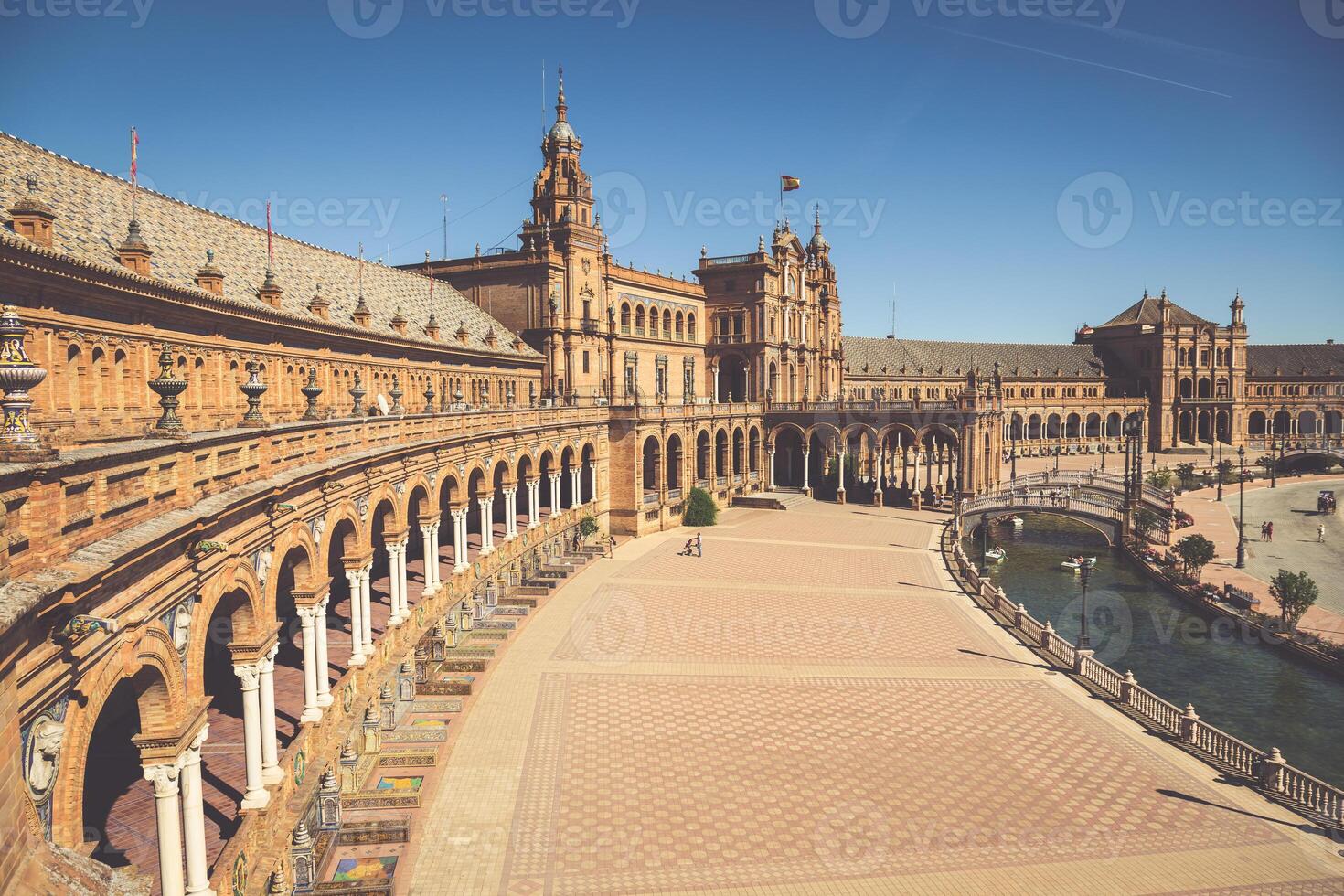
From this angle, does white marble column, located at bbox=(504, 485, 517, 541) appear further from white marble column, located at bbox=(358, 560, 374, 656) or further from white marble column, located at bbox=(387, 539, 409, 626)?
white marble column, located at bbox=(358, 560, 374, 656)

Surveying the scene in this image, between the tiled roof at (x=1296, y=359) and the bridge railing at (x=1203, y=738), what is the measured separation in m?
116

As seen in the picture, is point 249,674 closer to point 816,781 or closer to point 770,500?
point 816,781

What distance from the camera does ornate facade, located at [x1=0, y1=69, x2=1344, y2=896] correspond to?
834 centimetres

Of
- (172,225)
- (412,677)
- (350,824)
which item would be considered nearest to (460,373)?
(172,225)

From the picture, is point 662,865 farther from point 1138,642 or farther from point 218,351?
point 1138,642

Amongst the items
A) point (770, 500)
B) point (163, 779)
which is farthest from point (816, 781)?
point (770, 500)

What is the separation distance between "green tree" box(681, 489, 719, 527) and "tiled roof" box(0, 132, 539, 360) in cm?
1771

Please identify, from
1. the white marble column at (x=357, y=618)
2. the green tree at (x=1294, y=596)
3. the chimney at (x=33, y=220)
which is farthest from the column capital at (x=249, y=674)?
the green tree at (x=1294, y=596)

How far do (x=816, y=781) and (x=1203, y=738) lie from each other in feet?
35.8

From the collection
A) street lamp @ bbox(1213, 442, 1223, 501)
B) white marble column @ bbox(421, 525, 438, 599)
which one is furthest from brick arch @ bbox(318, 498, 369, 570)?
street lamp @ bbox(1213, 442, 1223, 501)

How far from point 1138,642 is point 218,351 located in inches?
1468

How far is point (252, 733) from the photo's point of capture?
14.2 meters

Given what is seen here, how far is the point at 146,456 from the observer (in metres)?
10.0

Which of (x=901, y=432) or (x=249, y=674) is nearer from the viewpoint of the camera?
(x=249, y=674)
